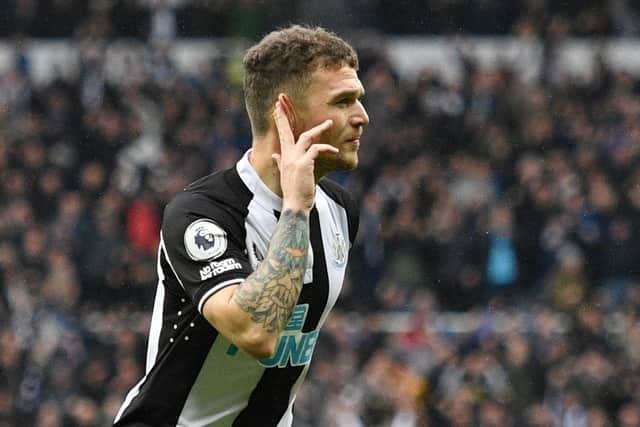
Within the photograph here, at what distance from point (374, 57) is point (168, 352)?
14.9 m

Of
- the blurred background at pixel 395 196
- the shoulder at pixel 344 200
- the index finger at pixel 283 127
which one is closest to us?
the index finger at pixel 283 127

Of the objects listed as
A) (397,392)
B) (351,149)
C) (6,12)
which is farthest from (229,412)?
(6,12)

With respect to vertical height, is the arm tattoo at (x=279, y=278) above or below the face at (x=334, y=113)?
below

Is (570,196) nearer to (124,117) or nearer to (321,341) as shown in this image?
(321,341)

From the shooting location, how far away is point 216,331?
484 centimetres

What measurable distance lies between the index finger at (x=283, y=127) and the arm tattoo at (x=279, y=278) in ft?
0.75

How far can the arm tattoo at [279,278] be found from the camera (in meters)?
4.53

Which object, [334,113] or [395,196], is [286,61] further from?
[395,196]

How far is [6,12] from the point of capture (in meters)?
21.7

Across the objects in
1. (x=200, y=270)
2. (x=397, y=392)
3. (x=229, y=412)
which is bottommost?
(x=397, y=392)

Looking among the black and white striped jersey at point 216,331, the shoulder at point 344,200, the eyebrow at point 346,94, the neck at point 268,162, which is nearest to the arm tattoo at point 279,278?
the black and white striped jersey at point 216,331

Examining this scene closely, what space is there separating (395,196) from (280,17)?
16.5ft

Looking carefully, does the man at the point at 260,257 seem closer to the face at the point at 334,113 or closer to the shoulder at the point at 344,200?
the face at the point at 334,113

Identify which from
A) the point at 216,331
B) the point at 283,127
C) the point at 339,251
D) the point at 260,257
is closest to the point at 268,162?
the point at 283,127
